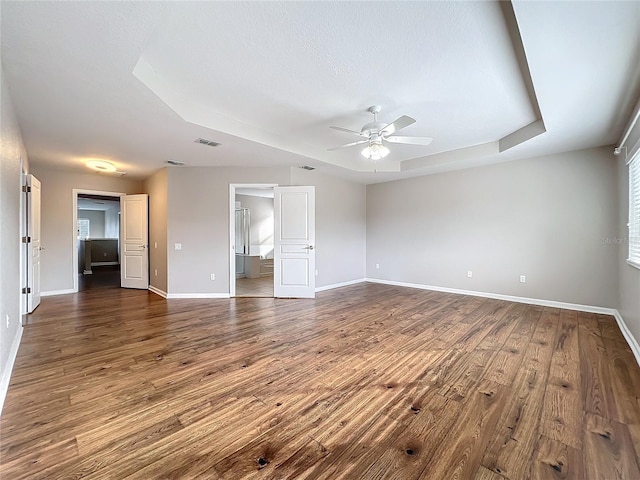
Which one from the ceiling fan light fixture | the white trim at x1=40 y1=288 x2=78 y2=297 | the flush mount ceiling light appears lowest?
the white trim at x1=40 y1=288 x2=78 y2=297

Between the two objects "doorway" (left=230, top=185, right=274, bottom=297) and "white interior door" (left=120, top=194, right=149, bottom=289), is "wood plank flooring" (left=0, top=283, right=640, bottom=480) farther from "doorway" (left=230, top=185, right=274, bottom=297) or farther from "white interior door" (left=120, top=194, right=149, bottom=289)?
"doorway" (left=230, top=185, right=274, bottom=297)

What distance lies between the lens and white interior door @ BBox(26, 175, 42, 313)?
13.4ft

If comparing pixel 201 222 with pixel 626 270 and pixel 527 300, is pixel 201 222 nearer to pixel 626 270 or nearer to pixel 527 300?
pixel 527 300

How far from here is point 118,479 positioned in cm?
137

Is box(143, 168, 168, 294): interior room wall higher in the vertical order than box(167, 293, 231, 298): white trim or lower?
higher

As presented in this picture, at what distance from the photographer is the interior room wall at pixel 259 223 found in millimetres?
9102

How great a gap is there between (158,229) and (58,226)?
205 centimetres

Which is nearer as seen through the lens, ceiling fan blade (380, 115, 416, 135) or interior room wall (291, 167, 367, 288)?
ceiling fan blade (380, 115, 416, 135)

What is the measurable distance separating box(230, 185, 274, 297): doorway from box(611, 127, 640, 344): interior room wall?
6.70 m

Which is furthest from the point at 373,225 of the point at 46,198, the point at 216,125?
the point at 46,198

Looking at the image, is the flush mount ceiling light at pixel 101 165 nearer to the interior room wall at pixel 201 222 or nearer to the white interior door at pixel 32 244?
the white interior door at pixel 32 244

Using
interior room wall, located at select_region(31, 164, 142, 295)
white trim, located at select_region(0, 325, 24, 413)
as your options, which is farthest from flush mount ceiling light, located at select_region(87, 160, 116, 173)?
white trim, located at select_region(0, 325, 24, 413)

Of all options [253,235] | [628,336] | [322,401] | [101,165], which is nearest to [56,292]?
[101,165]

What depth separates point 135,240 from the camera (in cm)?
623
